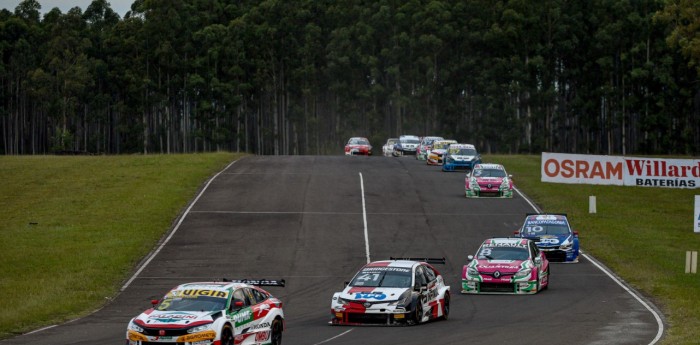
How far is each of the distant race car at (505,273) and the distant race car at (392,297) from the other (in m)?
4.56

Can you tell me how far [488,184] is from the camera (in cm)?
5684

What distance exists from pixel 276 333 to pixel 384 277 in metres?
5.05

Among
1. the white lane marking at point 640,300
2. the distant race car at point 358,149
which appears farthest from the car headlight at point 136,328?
the distant race car at point 358,149

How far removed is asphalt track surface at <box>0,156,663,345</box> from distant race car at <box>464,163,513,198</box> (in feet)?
2.53

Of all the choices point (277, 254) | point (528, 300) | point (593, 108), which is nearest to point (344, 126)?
point (593, 108)

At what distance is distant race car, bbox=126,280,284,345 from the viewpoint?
67.4 feet

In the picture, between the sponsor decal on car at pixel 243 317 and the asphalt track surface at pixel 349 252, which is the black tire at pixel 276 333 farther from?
the sponsor decal on car at pixel 243 317

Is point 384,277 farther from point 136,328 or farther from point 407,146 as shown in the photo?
point 407,146

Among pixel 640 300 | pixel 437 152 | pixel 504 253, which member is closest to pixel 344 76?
pixel 437 152

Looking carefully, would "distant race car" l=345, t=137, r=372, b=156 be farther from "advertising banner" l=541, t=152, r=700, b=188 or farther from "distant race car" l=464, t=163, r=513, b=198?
"distant race car" l=464, t=163, r=513, b=198

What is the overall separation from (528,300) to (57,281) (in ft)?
47.4

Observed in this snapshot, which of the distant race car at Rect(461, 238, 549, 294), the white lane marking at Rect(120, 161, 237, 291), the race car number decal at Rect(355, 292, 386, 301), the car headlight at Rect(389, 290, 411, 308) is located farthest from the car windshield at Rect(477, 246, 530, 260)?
the white lane marking at Rect(120, 161, 237, 291)

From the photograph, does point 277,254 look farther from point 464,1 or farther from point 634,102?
point 464,1

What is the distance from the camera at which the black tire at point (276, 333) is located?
22828 millimetres
